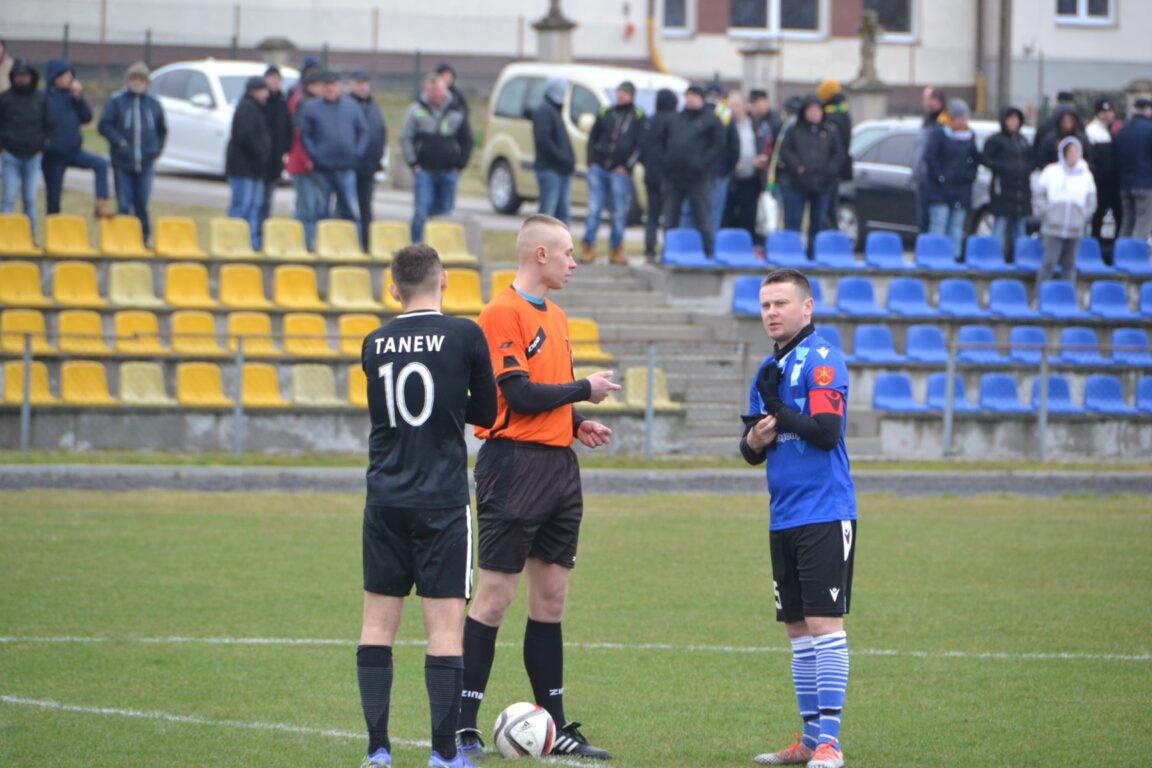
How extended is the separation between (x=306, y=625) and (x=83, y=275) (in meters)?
10.5

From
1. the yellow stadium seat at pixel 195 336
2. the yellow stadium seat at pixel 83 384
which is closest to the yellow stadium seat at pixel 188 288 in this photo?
the yellow stadium seat at pixel 195 336

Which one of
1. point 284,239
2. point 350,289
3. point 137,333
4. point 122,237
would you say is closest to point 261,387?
point 137,333

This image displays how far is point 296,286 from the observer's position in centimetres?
2028

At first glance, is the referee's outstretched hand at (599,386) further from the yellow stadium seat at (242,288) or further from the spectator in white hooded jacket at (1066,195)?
the spectator in white hooded jacket at (1066,195)

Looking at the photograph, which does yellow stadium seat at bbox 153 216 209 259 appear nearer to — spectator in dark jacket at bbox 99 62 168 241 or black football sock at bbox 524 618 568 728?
spectator in dark jacket at bbox 99 62 168 241

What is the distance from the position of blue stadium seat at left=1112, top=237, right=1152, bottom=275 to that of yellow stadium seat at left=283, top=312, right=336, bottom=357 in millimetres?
11019

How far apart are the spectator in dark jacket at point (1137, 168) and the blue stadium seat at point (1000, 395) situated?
162 inches

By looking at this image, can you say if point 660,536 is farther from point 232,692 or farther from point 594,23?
point 594,23

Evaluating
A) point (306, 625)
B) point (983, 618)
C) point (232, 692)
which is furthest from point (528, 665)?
point (983, 618)

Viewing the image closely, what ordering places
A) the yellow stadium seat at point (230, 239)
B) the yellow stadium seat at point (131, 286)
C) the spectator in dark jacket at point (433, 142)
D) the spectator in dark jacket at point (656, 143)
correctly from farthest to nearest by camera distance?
the spectator in dark jacket at point (656, 143)
the spectator in dark jacket at point (433, 142)
the yellow stadium seat at point (230, 239)
the yellow stadium seat at point (131, 286)

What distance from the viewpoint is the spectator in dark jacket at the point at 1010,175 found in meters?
22.3

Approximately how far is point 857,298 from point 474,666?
49.7 feet

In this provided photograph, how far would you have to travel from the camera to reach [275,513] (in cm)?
1495

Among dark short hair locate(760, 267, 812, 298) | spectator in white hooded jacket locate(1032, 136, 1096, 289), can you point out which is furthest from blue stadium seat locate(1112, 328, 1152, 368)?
dark short hair locate(760, 267, 812, 298)
